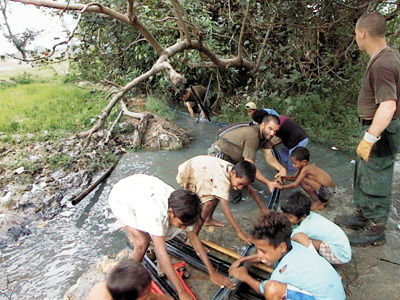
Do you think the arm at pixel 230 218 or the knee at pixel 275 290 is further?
the arm at pixel 230 218

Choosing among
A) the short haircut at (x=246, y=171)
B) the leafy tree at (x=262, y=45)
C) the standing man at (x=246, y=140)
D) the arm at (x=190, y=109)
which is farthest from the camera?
the arm at (x=190, y=109)

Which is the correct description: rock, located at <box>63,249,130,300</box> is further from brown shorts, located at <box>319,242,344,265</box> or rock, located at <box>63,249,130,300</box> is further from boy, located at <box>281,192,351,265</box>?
brown shorts, located at <box>319,242,344,265</box>

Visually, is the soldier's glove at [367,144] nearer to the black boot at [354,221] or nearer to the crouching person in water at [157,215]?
the black boot at [354,221]

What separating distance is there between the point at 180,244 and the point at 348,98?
5.19 metres

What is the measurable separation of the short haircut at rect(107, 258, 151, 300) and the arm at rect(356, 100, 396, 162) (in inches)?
79.1

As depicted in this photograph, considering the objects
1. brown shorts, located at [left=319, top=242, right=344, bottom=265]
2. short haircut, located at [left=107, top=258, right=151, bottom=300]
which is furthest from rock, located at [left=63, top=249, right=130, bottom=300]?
brown shorts, located at [left=319, top=242, right=344, bottom=265]

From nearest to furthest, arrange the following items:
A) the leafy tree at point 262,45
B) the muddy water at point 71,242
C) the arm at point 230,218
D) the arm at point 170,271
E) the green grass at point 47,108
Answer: the arm at point 170,271
the arm at point 230,218
the muddy water at point 71,242
the leafy tree at point 262,45
the green grass at point 47,108

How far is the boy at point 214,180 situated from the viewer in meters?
2.67

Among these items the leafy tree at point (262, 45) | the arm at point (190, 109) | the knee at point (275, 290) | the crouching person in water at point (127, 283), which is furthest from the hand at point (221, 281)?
the arm at point (190, 109)

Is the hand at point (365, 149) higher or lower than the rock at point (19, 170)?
higher

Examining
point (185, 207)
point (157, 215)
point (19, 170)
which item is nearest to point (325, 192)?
point (185, 207)

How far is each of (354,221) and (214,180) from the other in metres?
1.59

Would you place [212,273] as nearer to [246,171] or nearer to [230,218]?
[230,218]

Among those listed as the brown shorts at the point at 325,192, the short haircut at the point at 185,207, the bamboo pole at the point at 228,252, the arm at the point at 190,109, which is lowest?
the arm at the point at 190,109
